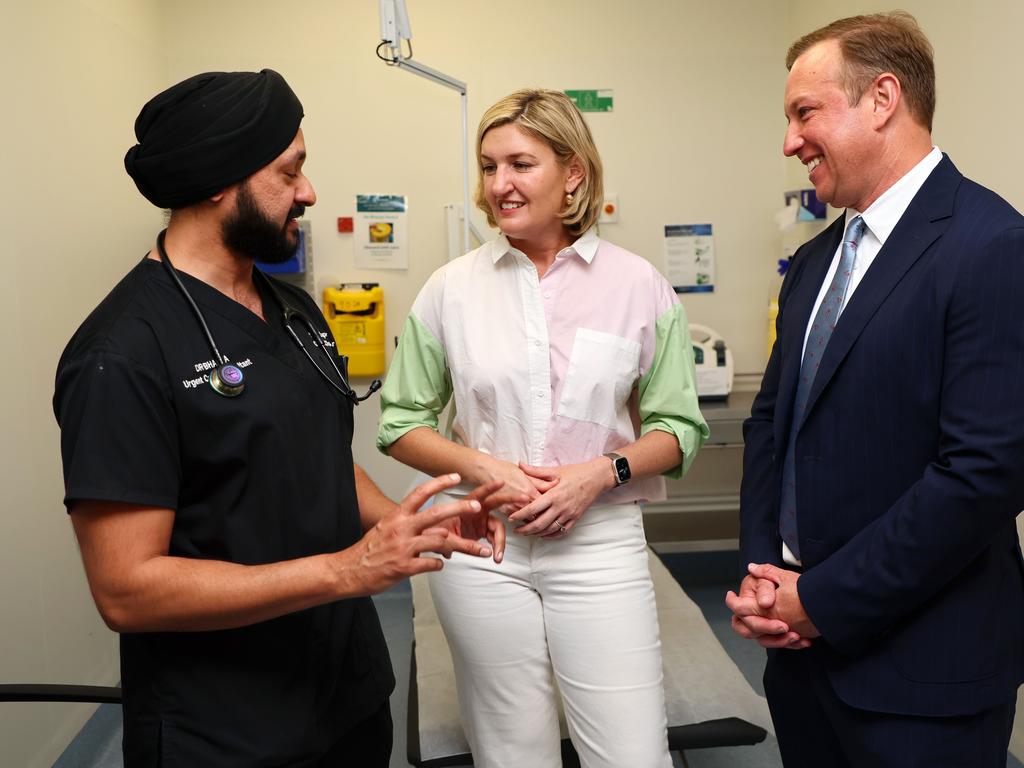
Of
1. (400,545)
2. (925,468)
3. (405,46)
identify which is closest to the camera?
(400,545)

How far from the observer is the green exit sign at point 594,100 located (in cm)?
368

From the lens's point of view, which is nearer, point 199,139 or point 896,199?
point 199,139

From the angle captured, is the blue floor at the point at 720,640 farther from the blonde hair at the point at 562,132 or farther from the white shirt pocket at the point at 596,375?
the blonde hair at the point at 562,132

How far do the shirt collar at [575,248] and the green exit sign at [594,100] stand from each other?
7.14ft

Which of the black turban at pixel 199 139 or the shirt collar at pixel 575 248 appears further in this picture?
the shirt collar at pixel 575 248

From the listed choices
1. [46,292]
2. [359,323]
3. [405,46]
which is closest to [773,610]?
[46,292]

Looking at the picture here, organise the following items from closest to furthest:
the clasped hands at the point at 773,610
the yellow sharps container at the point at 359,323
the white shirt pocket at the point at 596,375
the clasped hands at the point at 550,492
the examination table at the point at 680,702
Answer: the clasped hands at the point at 773,610 → the clasped hands at the point at 550,492 → the white shirt pocket at the point at 596,375 → the examination table at the point at 680,702 → the yellow sharps container at the point at 359,323

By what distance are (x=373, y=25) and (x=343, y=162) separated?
0.59 m

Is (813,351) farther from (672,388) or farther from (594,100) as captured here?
(594,100)

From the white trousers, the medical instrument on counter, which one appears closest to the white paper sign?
the medical instrument on counter

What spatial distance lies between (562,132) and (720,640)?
88.6 inches

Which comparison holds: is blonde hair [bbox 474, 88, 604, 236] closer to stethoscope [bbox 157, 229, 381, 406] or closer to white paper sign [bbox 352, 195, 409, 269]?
stethoscope [bbox 157, 229, 381, 406]

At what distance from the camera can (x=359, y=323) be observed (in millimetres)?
3648

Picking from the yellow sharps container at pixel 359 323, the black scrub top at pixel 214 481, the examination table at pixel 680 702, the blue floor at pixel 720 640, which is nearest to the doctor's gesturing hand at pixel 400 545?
the black scrub top at pixel 214 481
